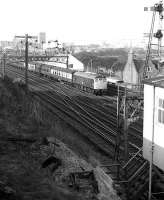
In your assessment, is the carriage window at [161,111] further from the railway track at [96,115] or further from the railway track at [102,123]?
the railway track at [96,115]

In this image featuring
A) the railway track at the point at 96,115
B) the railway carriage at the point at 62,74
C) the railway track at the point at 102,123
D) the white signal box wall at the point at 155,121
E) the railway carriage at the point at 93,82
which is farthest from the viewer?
the railway carriage at the point at 62,74

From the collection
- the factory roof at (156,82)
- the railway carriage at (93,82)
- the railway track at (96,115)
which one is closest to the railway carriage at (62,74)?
the railway carriage at (93,82)

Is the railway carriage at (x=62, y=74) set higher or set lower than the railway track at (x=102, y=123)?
higher

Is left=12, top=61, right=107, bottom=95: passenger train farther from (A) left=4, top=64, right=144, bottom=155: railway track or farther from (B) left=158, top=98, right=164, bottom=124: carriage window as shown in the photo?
(B) left=158, top=98, right=164, bottom=124: carriage window

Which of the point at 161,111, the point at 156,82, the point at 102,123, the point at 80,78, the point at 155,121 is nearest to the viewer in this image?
the point at 161,111

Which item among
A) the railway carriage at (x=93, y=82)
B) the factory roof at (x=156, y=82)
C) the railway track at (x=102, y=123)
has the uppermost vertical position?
the factory roof at (x=156, y=82)

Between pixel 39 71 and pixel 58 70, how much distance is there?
33.9 ft

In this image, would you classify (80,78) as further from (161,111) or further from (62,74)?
(161,111)

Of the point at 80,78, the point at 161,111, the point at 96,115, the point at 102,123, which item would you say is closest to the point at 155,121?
the point at 161,111

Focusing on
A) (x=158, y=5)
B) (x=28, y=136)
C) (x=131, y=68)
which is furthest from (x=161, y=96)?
(x=131, y=68)

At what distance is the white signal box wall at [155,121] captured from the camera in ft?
40.4

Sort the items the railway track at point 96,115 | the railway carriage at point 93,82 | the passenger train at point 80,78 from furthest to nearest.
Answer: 1. the passenger train at point 80,78
2. the railway carriage at point 93,82
3. the railway track at point 96,115

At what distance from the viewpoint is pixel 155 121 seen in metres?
12.7

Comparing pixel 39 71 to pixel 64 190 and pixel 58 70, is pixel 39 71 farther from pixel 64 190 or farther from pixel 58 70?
pixel 64 190
